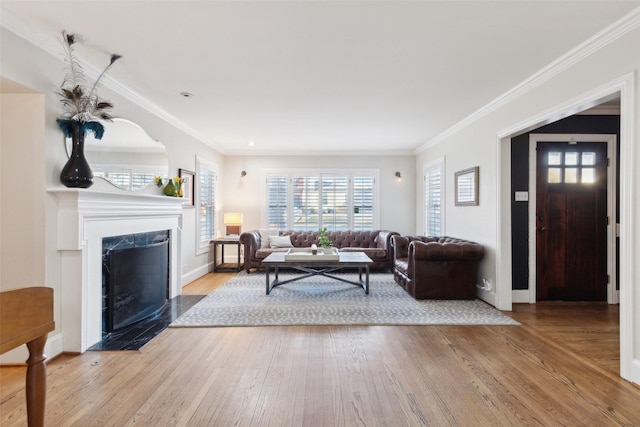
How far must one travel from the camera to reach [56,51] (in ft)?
8.70

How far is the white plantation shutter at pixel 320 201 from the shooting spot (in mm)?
7336

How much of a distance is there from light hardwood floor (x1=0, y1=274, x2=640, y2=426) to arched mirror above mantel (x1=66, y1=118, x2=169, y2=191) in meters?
1.68

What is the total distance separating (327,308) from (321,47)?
285 centimetres

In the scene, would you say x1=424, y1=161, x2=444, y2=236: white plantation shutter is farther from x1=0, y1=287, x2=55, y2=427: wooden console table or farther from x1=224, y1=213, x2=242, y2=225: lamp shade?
x1=0, y1=287, x2=55, y2=427: wooden console table

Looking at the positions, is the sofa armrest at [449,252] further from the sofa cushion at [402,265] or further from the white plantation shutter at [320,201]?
the white plantation shutter at [320,201]

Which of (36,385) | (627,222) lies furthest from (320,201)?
(36,385)

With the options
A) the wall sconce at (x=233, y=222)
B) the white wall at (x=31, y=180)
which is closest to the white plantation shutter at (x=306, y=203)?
the wall sconce at (x=233, y=222)

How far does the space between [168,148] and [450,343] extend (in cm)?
431

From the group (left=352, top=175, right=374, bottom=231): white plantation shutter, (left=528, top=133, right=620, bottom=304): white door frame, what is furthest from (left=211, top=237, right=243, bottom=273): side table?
(left=528, top=133, right=620, bottom=304): white door frame

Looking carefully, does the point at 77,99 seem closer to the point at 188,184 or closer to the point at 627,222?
the point at 188,184

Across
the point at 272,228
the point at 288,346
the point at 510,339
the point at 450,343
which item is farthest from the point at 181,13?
the point at 272,228

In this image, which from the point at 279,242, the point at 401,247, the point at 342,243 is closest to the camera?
the point at 401,247

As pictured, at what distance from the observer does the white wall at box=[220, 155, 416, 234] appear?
7.38 metres

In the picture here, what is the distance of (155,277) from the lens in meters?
3.94
